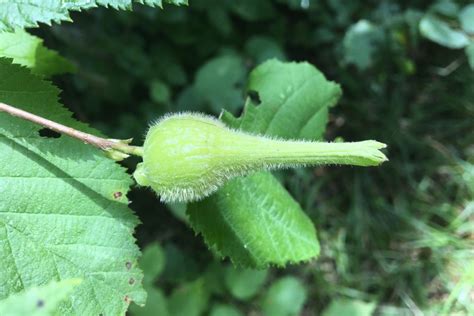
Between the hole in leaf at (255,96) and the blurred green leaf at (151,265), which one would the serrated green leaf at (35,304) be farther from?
the blurred green leaf at (151,265)

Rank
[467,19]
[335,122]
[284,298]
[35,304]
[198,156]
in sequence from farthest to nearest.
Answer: [335,122] < [284,298] < [467,19] < [198,156] < [35,304]

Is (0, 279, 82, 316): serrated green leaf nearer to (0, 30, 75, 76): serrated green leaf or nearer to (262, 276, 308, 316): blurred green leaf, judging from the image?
(0, 30, 75, 76): serrated green leaf

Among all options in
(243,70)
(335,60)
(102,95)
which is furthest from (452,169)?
(102,95)

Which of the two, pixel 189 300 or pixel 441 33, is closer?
pixel 441 33

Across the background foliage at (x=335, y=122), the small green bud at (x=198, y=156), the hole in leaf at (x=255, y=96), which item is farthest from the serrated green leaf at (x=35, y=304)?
the background foliage at (x=335, y=122)

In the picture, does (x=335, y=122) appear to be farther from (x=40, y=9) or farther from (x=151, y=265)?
(x=40, y=9)

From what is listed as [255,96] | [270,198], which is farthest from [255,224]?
[255,96]

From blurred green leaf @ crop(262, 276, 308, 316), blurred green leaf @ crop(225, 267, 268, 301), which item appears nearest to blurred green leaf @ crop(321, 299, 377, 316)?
blurred green leaf @ crop(262, 276, 308, 316)

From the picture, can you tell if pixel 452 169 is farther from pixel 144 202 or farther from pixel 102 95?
pixel 102 95
